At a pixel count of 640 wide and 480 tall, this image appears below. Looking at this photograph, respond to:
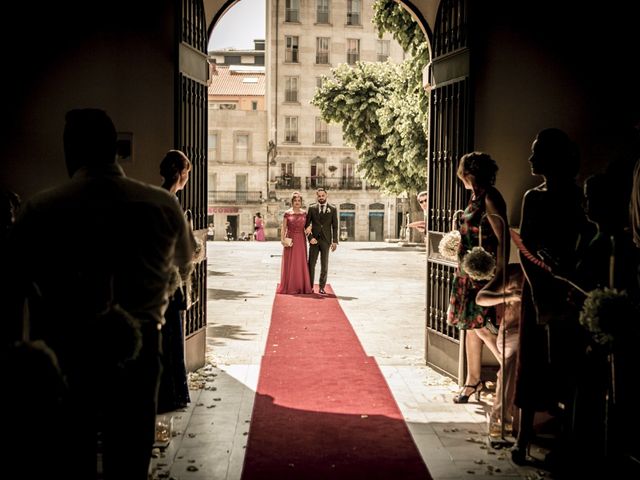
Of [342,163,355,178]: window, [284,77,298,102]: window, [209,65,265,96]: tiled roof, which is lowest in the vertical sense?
[342,163,355,178]: window

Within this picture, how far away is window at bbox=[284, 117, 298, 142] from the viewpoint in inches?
2008

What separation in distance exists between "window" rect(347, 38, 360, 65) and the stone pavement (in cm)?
3972

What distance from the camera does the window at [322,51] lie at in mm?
51031

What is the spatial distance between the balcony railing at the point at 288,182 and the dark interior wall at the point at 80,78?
146 feet

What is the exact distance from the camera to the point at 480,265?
5152 mm

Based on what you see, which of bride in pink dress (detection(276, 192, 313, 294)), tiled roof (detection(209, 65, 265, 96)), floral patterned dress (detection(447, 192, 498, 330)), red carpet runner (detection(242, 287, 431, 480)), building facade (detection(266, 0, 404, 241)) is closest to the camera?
red carpet runner (detection(242, 287, 431, 480))

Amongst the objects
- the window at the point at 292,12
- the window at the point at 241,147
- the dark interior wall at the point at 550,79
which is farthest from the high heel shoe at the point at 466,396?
the window at the point at 292,12

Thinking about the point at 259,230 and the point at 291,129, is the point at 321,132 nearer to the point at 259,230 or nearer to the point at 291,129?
Result: the point at 291,129

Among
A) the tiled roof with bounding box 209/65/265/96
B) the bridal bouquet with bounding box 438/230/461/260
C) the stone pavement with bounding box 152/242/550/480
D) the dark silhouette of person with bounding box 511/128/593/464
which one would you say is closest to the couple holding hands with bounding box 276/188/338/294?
the stone pavement with bounding box 152/242/550/480

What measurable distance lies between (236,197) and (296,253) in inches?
1513

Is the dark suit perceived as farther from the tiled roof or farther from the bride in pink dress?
the tiled roof

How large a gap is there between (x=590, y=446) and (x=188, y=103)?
189 inches

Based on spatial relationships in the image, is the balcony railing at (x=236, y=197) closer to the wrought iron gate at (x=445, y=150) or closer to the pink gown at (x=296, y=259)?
the pink gown at (x=296, y=259)

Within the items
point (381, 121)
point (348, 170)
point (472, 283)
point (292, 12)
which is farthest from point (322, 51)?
point (472, 283)
